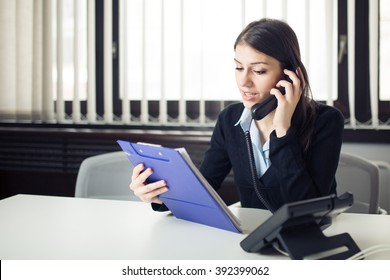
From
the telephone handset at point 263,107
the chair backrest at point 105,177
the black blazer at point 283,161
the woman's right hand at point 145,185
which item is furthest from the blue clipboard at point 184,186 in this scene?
the chair backrest at point 105,177

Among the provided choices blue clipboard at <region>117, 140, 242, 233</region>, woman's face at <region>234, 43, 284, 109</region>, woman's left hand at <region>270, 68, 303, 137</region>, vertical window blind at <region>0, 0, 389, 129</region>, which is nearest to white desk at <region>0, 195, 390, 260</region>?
blue clipboard at <region>117, 140, 242, 233</region>

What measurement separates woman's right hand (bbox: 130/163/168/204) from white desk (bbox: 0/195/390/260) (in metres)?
0.07

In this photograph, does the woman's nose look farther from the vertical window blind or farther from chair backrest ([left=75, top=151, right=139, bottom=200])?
the vertical window blind

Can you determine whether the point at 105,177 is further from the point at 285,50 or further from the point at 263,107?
the point at 285,50

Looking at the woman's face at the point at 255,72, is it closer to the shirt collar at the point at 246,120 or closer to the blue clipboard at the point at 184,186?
the shirt collar at the point at 246,120

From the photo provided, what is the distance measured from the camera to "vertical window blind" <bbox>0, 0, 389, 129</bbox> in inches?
99.3

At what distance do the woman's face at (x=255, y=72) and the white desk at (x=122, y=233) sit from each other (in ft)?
1.12

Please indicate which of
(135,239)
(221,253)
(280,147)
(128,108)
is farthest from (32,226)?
(128,108)

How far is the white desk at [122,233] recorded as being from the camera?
3.34ft

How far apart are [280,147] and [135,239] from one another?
1.56ft

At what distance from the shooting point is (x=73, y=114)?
2.83 meters

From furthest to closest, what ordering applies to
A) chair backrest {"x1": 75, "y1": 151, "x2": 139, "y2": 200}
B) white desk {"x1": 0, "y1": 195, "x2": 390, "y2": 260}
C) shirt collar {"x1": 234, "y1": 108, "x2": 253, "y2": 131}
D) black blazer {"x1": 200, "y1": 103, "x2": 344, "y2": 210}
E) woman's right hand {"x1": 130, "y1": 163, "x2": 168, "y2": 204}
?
chair backrest {"x1": 75, "y1": 151, "x2": 139, "y2": 200}
shirt collar {"x1": 234, "y1": 108, "x2": 253, "y2": 131}
black blazer {"x1": 200, "y1": 103, "x2": 344, "y2": 210}
woman's right hand {"x1": 130, "y1": 163, "x2": 168, "y2": 204}
white desk {"x1": 0, "y1": 195, "x2": 390, "y2": 260}

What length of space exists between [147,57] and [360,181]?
1439 mm
